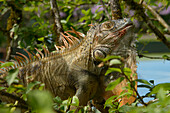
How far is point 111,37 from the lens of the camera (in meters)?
1.34

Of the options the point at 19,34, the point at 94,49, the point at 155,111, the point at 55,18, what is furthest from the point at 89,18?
the point at 155,111

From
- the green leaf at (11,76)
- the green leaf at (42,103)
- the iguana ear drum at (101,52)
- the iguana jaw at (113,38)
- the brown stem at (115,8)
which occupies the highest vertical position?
the brown stem at (115,8)

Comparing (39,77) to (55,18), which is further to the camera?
(55,18)

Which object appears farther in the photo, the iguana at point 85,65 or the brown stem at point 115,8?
the brown stem at point 115,8

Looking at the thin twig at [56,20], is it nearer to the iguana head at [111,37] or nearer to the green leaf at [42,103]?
the iguana head at [111,37]

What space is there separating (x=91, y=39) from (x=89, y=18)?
0.73 m

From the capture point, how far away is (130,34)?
1.36m

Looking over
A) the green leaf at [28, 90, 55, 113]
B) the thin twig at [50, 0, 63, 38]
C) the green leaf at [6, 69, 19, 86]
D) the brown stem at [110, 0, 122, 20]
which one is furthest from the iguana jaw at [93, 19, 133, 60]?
the green leaf at [28, 90, 55, 113]

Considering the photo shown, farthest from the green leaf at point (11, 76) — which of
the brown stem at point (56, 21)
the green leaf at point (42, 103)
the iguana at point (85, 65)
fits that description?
the brown stem at point (56, 21)

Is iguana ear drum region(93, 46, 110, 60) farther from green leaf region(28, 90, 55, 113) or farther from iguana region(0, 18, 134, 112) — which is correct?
green leaf region(28, 90, 55, 113)

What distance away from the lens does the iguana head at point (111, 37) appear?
1333 mm

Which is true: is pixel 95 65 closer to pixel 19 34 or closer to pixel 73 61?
pixel 73 61

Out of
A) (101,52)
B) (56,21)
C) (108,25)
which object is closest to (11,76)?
(101,52)

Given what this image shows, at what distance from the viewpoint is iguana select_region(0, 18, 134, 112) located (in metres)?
1.33
